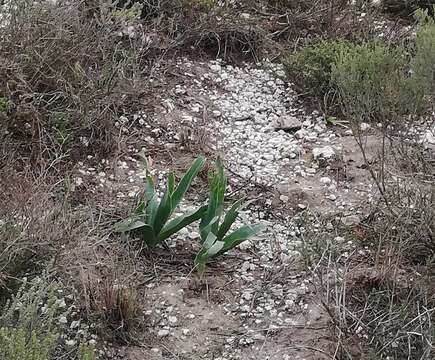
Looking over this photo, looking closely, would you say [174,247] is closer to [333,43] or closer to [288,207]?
[288,207]

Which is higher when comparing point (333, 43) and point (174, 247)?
point (333, 43)

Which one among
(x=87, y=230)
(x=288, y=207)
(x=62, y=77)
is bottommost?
(x=288, y=207)

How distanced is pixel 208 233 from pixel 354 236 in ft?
2.33

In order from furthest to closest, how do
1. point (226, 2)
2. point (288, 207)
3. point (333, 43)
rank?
point (226, 2), point (333, 43), point (288, 207)

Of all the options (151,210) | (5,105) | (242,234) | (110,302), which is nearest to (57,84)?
(5,105)

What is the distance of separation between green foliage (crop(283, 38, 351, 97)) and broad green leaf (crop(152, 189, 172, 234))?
174 cm

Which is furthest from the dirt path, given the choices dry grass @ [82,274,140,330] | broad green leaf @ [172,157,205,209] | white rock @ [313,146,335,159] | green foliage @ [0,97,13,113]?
green foliage @ [0,97,13,113]

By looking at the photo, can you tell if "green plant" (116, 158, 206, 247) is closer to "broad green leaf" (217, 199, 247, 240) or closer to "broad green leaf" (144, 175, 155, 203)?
"broad green leaf" (144, 175, 155, 203)

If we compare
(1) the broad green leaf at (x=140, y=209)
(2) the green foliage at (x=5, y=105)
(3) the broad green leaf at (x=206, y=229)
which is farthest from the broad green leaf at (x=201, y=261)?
(2) the green foliage at (x=5, y=105)

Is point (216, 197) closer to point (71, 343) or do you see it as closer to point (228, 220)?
point (228, 220)

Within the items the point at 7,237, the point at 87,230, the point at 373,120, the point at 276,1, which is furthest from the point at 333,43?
the point at 7,237

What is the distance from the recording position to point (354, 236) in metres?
3.48

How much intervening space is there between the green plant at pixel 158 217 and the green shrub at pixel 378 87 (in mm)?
Answer: 855

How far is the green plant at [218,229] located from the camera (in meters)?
3.27
